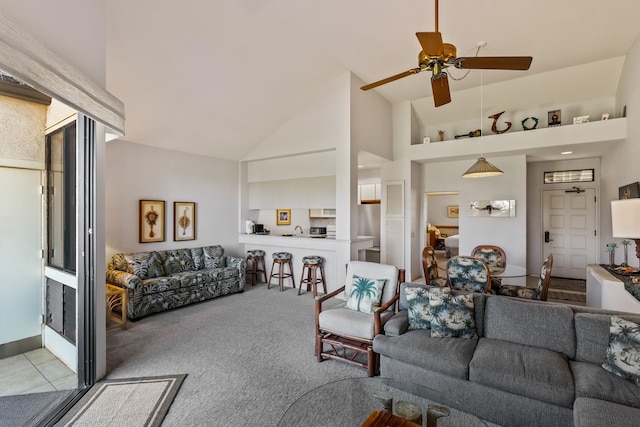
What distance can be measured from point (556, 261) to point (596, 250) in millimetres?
724

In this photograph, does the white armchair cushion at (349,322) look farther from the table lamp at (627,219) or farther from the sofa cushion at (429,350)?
the table lamp at (627,219)

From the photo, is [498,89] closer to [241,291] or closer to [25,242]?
[241,291]

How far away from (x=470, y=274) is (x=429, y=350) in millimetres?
1659

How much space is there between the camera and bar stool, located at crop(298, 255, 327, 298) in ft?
17.4

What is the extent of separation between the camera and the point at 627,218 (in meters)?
2.69

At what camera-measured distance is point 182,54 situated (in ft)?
12.4

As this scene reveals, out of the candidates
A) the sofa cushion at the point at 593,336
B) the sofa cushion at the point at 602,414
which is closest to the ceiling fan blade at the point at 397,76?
the sofa cushion at the point at 593,336

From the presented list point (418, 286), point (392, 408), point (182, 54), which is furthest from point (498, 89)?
point (392, 408)

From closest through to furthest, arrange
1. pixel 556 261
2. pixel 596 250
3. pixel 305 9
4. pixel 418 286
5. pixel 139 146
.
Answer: pixel 418 286 → pixel 305 9 → pixel 139 146 → pixel 596 250 → pixel 556 261

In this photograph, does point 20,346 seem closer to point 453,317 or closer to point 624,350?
point 453,317

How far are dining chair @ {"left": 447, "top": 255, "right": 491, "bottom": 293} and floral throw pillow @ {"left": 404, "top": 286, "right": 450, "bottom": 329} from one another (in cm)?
118

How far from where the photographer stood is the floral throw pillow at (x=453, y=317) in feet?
7.97

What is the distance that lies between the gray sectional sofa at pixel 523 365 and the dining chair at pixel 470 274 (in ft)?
3.27

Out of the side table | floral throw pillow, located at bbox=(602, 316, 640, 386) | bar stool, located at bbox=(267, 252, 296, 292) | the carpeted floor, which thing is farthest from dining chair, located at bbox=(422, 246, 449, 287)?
the side table
